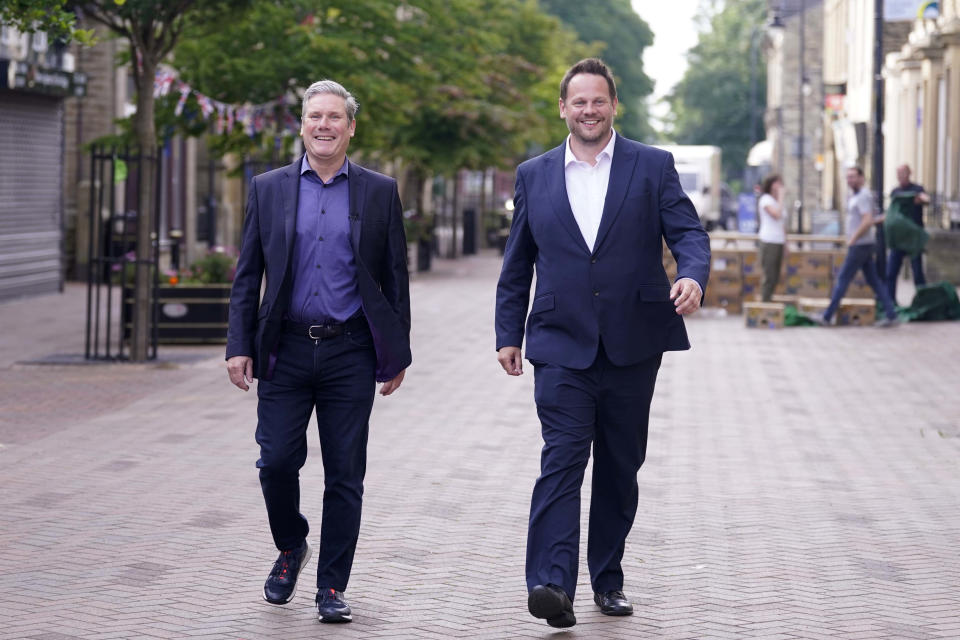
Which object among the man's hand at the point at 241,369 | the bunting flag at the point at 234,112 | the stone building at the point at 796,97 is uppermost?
the stone building at the point at 796,97

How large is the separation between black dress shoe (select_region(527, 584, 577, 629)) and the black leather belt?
3.47 ft

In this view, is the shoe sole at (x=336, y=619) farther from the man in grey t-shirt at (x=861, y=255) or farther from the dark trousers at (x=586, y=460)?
the man in grey t-shirt at (x=861, y=255)

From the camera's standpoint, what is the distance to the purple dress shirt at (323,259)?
555 centimetres

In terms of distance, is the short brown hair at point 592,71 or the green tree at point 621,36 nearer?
the short brown hair at point 592,71

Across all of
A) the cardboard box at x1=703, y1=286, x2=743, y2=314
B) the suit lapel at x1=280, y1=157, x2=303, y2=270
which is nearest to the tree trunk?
the suit lapel at x1=280, y1=157, x2=303, y2=270

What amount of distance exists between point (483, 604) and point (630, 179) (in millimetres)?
1595

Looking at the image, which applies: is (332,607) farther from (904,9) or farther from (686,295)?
(904,9)

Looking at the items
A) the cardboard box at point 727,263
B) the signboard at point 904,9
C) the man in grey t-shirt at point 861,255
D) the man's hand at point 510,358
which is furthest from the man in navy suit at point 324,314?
the signboard at point 904,9

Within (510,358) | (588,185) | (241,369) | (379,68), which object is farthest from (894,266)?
(241,369)

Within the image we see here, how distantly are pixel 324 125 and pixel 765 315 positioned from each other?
1433 centimetres

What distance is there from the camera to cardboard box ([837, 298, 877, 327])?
19500mm

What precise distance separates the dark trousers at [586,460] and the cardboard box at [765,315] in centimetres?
1376

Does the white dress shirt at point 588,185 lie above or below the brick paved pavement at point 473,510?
above

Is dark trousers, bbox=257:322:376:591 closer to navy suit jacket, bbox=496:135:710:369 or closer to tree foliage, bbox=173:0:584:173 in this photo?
navy suit jacket, bbox=496:135:710:369
